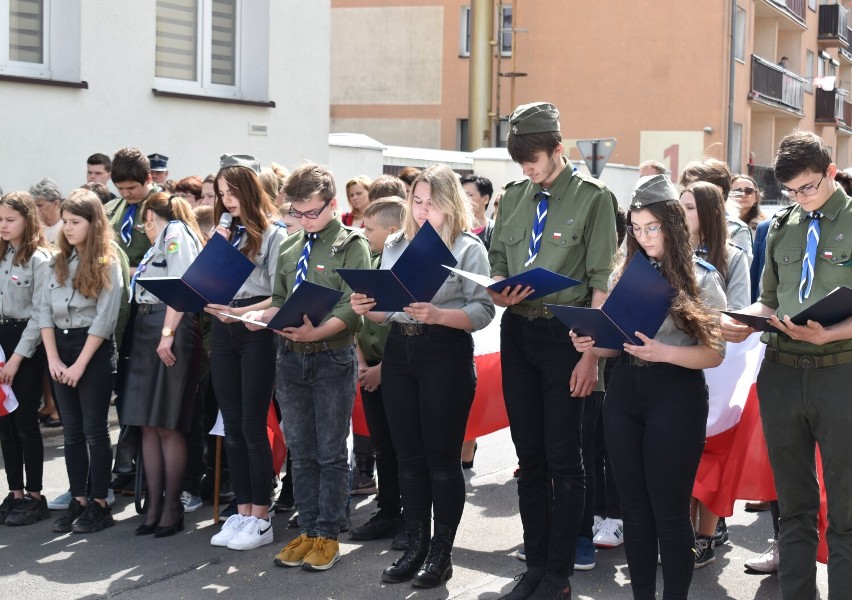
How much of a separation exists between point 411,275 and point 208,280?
3.99 feet

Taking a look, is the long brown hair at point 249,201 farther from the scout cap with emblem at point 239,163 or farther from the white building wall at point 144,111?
the white building wall at point 144,111

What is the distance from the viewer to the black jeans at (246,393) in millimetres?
6133

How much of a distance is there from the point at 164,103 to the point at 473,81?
18102mm

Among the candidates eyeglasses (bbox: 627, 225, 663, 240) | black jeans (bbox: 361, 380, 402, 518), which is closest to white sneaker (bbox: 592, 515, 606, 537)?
black jeans (bbox: 361, 380, 402, 518)

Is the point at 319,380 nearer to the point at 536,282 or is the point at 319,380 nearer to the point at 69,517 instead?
the point at 536,282

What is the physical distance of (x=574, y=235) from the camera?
5141 millimetres

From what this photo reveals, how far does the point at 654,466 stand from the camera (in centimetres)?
450

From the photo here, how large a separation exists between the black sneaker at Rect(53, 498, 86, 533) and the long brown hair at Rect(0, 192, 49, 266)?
150cm

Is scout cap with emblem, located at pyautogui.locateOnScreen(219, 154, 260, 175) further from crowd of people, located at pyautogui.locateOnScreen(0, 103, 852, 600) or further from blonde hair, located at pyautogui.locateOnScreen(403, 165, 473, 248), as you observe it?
blonde hair, located at pyautogui.locateOnScreen(403, 165, 473, 248)

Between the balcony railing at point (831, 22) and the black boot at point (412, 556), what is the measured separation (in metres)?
40.2

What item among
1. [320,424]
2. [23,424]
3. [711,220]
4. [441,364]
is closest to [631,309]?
[441,364]

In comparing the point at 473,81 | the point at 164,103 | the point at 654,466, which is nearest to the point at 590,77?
the point at 473,81

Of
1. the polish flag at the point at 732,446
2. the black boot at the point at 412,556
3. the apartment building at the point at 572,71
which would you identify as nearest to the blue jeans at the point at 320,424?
the black boot at the point at 412,556

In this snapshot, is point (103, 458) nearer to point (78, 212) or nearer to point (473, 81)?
point (78, 212)
